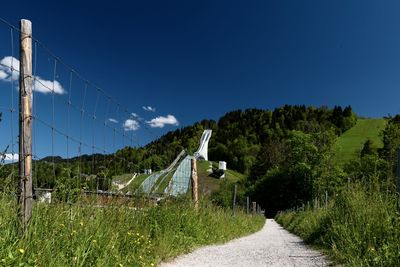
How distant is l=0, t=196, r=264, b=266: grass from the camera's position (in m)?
3.79

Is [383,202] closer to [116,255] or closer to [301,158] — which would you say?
[116,255]

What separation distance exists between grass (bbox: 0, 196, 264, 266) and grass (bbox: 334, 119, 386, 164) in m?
83.8

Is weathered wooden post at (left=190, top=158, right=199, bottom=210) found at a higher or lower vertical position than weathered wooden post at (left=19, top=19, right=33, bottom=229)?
lower

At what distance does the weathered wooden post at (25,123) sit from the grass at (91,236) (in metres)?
0.11

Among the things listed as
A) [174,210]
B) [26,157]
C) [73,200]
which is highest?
[26,157]

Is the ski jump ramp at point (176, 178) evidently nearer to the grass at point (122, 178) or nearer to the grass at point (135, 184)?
the grass at point (135, 184)

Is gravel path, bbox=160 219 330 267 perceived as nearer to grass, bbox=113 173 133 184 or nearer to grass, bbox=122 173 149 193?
grass, bbox=122 173 149 193

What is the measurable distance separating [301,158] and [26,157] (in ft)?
218

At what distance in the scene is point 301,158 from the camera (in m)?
68.6

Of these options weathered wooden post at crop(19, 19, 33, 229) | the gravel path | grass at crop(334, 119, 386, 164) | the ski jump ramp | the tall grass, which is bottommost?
the gravel path

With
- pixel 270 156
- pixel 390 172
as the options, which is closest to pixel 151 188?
pixel 390 172

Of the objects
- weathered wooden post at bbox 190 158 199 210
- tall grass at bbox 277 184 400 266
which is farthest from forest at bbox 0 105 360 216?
tall grass at bbox 277 184 400 266

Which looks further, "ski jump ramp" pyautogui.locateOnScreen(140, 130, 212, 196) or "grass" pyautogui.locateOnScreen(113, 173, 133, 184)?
"ski jump ramp" pyautogui.locateOnScreen(140, 130, 212, 196)

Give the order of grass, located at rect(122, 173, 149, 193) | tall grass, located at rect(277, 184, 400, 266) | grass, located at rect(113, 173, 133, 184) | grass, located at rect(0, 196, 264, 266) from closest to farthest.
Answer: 1. grass, located at rect(0, 196, 264, 266)
2. tall grass, located at rect(277, 184, 400, 266)
3. grass, located at rect(113, 173, 133, 184)
4. grass, located at rect(122, 173, 149, 193)
